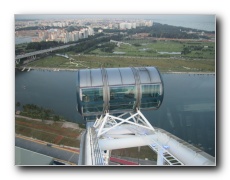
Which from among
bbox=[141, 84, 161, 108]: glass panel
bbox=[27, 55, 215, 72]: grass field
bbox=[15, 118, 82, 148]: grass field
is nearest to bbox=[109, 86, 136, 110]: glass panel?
bbox=[141, 84, 161, 108]: glass panel

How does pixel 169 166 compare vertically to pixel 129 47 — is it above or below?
below

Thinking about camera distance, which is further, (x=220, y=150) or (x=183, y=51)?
(x=183, y=51)

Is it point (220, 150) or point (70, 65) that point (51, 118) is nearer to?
point (70, 65)

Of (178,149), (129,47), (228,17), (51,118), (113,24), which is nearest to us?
(178,149)

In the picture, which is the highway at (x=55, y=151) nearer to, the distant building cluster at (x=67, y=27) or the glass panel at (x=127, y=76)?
the distant building cluster at (x=67, y=27)

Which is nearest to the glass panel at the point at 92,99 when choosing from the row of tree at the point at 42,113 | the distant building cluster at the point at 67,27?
the distant building cluster at the point at 67,27

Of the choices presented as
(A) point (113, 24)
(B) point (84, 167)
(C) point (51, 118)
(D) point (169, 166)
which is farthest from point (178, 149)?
(C) point (51, 118)

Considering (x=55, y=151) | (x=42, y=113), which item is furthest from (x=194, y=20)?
(x=42, y=113)
